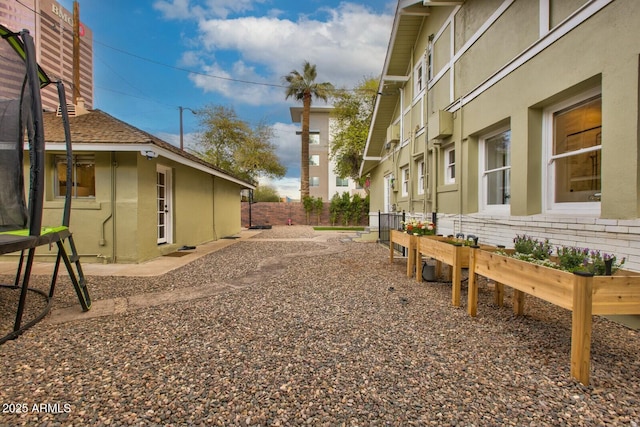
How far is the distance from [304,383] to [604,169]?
3496 mm

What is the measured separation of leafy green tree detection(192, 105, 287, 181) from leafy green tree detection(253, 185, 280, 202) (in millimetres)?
3255

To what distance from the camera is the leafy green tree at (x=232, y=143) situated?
23.5 m

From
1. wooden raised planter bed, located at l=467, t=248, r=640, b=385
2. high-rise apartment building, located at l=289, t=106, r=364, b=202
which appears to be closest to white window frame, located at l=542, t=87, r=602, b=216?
wooden raised planter bed, located at l=467, t=248, r=640, b=385

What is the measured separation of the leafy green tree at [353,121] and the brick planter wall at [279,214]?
3812 millimetres

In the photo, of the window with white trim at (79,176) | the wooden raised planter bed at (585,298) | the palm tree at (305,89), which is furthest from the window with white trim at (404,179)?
the palm tree at (305,89)

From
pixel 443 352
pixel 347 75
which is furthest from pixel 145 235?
pixel 347 75

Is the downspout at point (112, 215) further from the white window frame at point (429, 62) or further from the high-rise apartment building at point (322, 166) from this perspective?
the high-rise apartment building at point (322, 166)

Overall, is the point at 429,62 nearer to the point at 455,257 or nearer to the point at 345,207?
the point at 455,257

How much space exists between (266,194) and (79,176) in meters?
22.7

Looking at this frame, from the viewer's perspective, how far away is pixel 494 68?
16.4 feet

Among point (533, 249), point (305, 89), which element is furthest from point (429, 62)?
point (305, 89)

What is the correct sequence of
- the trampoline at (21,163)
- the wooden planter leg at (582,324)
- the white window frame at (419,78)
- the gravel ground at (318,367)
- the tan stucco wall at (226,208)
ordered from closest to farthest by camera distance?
the gravel ground at (318,367)
the wooden planter leg at (582,324)
the trampoline at (21,163)
the white window frame at (419,78)
the tan stucco wall at (226,208)

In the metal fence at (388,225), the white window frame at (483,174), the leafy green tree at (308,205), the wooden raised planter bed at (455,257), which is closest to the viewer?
the wooden raised planter bed at (455,257)

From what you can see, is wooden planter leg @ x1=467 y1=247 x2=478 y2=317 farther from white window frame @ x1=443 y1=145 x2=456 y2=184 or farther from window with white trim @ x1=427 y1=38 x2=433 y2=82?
window with white trim @ x1=427 y1=38 x2=433 y2=82
